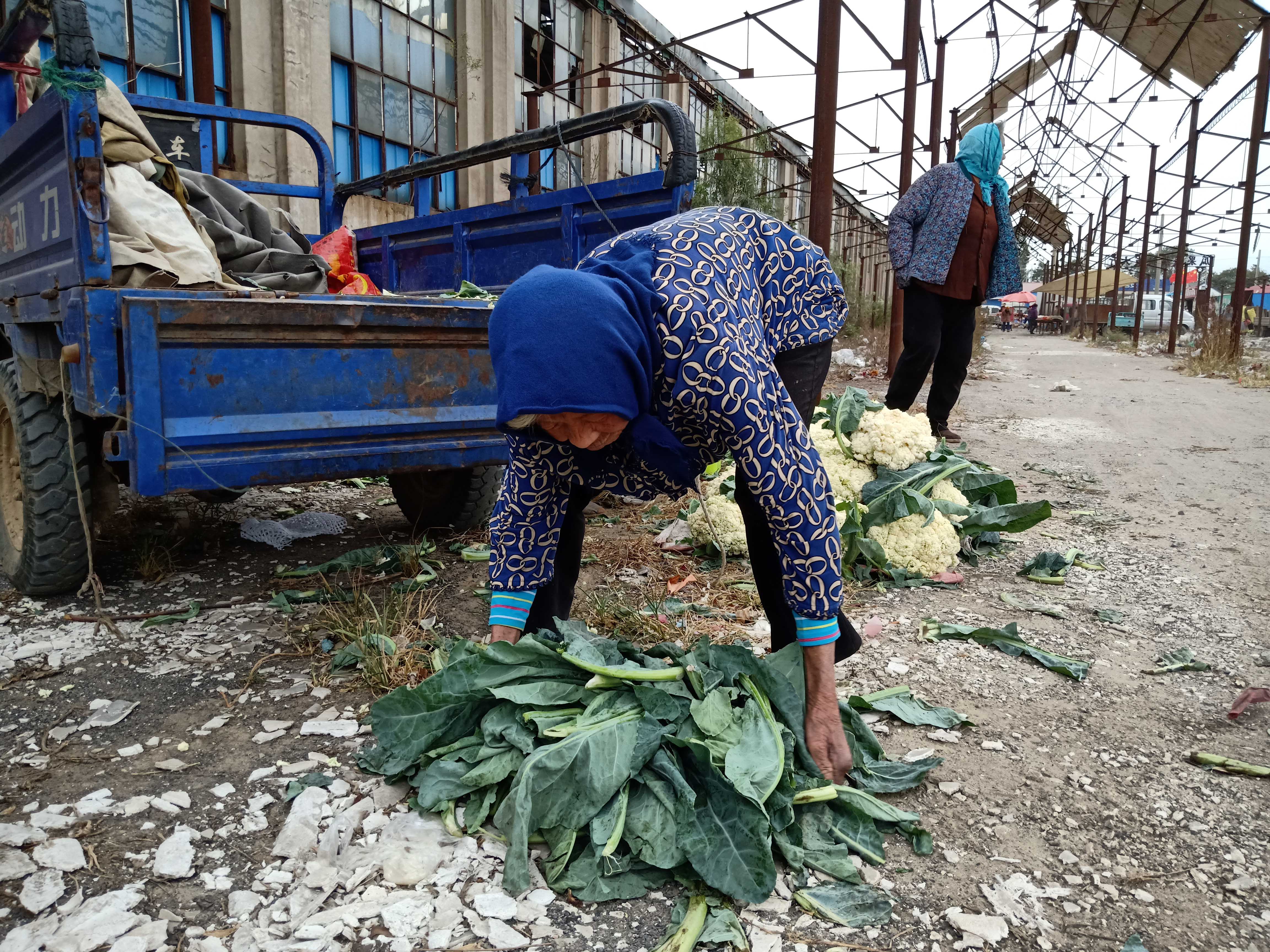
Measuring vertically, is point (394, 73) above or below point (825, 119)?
above

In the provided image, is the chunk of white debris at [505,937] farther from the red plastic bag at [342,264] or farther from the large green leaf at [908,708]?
the red plastic bag at [342,264]

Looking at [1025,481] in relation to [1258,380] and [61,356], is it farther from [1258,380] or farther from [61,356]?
[1258,380]

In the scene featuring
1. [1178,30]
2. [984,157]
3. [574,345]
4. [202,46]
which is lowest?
[574,345]

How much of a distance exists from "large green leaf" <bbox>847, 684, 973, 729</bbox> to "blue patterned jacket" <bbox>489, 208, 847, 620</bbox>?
0.68 meters

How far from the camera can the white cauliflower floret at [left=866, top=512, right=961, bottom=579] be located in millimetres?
3590

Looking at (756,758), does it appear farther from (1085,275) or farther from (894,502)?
(1085,275)

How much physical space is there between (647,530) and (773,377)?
2.55m

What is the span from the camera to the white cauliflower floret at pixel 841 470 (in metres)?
3.91

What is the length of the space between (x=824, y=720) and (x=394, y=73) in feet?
33.8

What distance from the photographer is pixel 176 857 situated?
1793 mm

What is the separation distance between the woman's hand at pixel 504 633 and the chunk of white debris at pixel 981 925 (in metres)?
1.10

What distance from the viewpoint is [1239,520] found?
4.41 meters

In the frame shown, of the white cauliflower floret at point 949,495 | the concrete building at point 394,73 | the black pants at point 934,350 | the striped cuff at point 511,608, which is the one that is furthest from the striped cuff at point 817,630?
the black pants at point 934,350

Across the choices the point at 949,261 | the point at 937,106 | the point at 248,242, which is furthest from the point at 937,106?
the point at 248,242
